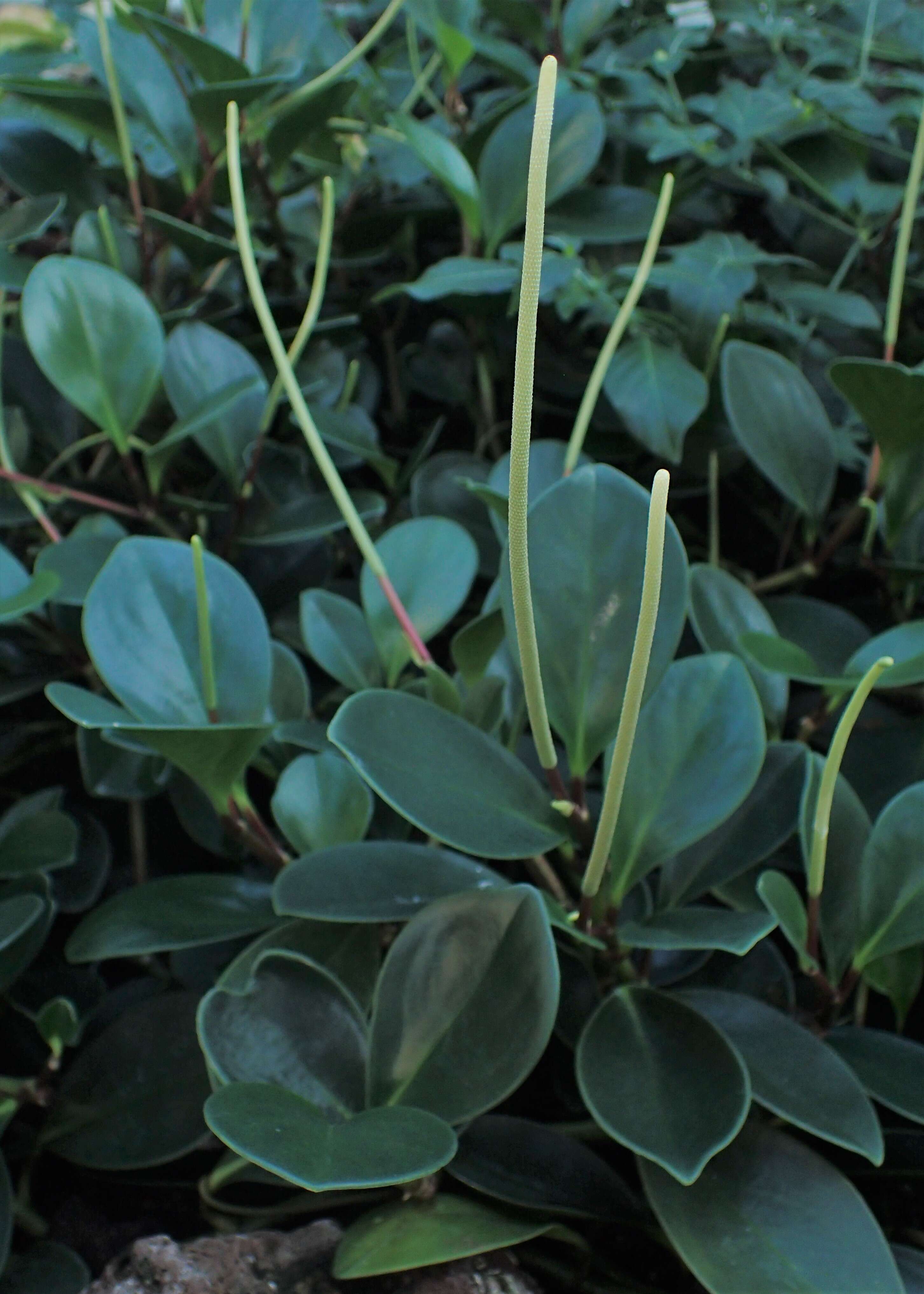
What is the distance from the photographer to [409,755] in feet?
1.28

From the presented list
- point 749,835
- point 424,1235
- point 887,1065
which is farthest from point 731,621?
point 424,1235

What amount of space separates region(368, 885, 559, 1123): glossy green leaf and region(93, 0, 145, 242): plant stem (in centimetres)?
56

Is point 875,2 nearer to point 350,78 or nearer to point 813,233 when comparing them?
point 813,233

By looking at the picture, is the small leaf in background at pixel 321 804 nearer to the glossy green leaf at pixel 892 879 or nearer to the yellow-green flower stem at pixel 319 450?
the yellow-green flower stem at pixel 319 450

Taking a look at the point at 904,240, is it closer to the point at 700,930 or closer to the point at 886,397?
the point at 886,397

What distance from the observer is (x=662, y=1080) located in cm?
38

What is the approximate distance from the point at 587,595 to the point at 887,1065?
0.24 m

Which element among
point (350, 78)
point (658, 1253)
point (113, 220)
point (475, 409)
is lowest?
point (658, 1253)

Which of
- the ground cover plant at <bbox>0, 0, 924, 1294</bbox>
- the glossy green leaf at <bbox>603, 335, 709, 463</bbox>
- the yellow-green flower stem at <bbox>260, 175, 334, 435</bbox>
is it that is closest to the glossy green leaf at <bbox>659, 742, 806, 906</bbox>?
the ground cover plant at <bbox>0, 0, 924, 1294</bbox>

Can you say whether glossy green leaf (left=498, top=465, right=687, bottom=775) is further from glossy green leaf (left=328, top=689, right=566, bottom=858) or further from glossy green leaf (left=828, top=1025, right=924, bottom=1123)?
glossy green leaf (left=828, top=1025, right=924, bottom=1123)

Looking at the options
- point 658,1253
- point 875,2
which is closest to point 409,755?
point 658,1253

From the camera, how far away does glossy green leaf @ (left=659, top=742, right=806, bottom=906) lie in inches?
17.8

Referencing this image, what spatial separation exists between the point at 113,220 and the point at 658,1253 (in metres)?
0.78

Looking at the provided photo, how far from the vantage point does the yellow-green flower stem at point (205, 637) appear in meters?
0.38
